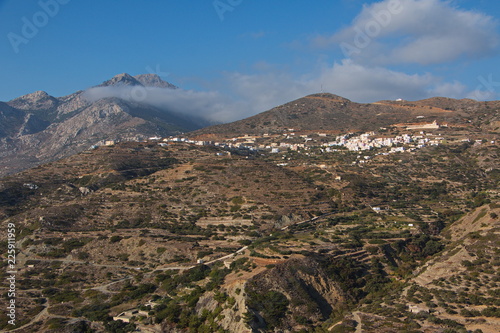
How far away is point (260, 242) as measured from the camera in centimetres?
4488

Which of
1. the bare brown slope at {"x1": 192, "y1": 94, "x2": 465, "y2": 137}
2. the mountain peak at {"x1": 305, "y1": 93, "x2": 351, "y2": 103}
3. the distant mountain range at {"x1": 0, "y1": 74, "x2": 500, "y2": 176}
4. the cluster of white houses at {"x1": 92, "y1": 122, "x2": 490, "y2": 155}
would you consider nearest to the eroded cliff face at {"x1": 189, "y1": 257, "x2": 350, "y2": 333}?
the cluster of white houses at {"x1": 92, "y1": 122, "x2": 490, "y2": 155}

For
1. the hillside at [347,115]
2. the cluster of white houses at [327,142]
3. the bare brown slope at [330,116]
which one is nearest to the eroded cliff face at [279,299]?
the cluster of white houses at [327,142]

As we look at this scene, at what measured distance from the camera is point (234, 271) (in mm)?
37312

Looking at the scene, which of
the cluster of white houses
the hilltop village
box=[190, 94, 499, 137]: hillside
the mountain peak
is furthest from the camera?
the mountain peak

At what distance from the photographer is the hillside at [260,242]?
31781 millimetres

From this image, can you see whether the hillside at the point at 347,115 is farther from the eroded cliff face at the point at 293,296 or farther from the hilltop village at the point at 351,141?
the eroded cliff face at the point at 293,296

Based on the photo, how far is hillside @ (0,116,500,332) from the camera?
3178 centimetres

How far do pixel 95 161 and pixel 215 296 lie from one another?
60.7m

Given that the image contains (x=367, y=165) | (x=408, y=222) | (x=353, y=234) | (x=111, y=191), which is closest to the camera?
(x=353, y=234)

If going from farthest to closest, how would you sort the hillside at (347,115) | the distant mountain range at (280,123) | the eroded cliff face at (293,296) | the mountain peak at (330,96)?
the mountain peak at (330,96) → the distant mountain range at (280,123) → the hillside at (347,115) → the eroded cliff face at (293,296)

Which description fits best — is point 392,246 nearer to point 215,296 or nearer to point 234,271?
point 234,271

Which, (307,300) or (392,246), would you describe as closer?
(307,300)

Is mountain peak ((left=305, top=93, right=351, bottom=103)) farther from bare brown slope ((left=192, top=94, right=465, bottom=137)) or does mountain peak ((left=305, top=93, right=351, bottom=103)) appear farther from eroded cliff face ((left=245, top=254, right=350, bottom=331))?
eroded cliff face ((left=245, top=254, right=350, bottom=331))

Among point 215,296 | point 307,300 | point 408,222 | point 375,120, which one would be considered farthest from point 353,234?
point 375,120
